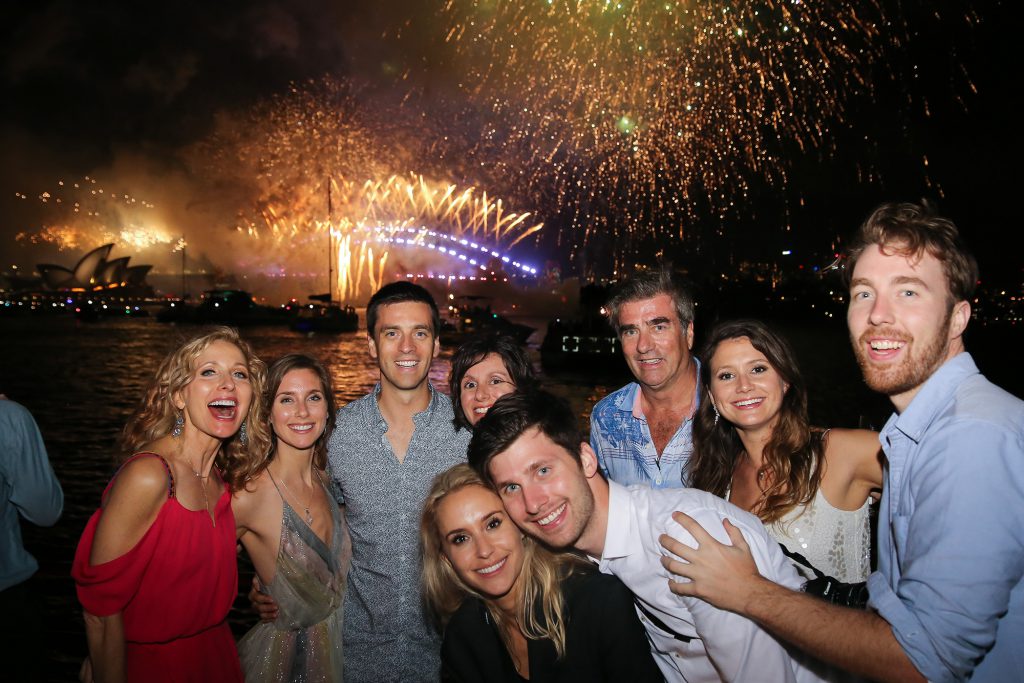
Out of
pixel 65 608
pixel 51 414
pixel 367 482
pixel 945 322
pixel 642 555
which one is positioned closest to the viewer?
pixel 945 322

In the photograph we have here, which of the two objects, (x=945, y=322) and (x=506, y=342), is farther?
(x=506, y=342)

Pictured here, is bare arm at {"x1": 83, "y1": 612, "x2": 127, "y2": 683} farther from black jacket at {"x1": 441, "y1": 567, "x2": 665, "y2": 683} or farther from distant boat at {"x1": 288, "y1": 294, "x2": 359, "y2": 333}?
distant boat at {"x1": 288, "y1": 294, "x2": 359, "y2": 333}

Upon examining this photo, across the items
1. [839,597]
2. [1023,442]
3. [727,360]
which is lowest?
[839,597]

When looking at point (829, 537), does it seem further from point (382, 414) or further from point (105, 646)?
point (105, 646)

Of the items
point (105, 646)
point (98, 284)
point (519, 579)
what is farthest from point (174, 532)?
point (98, 284)

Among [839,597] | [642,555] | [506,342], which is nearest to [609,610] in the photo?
[642,555]

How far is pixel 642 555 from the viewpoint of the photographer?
2811 millimetres

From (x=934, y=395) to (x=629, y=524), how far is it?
4.47 ft

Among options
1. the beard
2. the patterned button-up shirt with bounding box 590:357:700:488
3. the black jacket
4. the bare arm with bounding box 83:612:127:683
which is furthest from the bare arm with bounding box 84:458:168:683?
the beard

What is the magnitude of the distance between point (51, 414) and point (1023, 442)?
26.4 metres

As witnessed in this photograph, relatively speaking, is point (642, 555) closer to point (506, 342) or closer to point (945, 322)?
point (945, 322)

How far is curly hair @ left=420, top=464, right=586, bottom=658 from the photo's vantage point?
294 cm

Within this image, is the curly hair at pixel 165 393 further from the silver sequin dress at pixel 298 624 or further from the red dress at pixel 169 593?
the silver sequin dress at pixel 298 624

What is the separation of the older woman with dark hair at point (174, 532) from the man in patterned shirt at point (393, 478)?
585 millimetres
